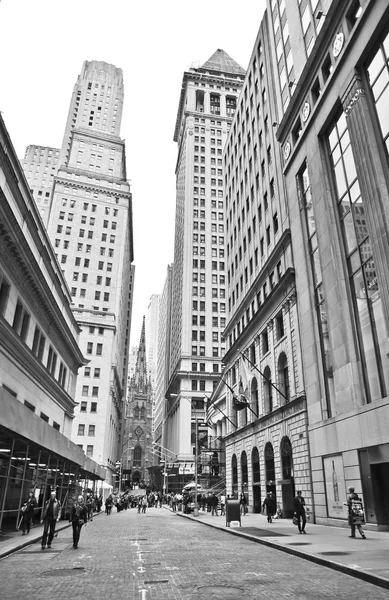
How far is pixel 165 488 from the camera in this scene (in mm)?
88125

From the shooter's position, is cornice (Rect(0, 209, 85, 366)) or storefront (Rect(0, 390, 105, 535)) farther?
cornice (Rect(0, 209, 85, 366))

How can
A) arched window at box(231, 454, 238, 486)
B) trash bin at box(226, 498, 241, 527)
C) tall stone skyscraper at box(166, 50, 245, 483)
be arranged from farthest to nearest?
tall stone skyscraper at box(166, 50, 245, 483) < arched window at box(231, 454, 238, 486) < trash bin at box(226, 498, 241, 527)

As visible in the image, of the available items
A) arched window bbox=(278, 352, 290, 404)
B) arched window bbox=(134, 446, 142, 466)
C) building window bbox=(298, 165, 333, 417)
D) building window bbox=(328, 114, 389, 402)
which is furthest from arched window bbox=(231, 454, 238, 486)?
arched window bbox=(134, 446, 142, 466)

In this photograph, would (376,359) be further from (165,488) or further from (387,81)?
(165,488)

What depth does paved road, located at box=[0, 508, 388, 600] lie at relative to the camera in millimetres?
8602

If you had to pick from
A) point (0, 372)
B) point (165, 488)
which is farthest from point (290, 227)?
point (165, 488)

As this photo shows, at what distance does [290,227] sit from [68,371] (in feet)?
91.4

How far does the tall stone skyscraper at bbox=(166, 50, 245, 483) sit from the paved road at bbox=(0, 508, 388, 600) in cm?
6925

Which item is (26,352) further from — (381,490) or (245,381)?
(381,490)

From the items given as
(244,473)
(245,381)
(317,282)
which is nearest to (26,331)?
(317,282)

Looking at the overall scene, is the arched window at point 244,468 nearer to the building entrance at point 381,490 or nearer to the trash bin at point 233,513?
the trash bin at point 233,513

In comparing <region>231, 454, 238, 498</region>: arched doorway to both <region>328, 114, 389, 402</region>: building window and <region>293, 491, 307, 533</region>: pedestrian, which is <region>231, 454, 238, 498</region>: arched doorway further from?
<region>328, 114, 389, 402</region>: building window

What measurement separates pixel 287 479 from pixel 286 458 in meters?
1.55

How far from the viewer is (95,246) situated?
95.1 m
